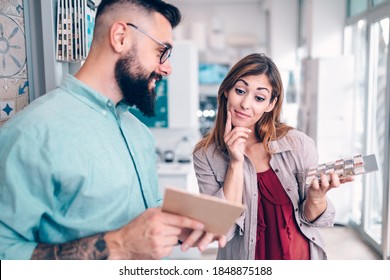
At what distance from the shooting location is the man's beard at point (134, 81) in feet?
2.62

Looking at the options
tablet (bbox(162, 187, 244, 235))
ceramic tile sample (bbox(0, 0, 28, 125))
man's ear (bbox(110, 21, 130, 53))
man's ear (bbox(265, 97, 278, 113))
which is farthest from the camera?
man's ear (bbox(265, 97, 278, 113))

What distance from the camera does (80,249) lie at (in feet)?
2.38

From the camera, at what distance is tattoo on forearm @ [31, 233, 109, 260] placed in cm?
72

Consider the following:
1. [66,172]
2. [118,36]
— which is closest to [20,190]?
[66,172]

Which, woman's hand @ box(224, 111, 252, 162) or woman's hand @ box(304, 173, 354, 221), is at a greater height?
woman's hand @ box(224, 111, 252, 162)

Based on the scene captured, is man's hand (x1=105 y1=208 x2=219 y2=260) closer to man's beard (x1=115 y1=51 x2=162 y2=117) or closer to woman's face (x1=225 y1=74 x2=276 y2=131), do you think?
man's beard (x1=115 y1=51 x2=162 y2=117)

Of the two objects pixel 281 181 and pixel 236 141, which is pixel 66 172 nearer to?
pixel 236 141

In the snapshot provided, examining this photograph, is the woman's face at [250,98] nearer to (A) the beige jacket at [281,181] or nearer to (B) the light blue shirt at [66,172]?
(A) the beige jacket at [281,181]

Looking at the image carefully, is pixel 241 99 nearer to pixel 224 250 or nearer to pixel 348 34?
pixel 224 250

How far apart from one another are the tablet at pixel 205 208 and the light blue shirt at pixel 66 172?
0.14 meters

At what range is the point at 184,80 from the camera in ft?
9.07

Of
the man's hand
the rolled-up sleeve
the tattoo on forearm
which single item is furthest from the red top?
the rolled-up sleeve

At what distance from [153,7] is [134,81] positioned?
164 mm

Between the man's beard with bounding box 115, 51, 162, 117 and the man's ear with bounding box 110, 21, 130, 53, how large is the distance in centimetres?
2
